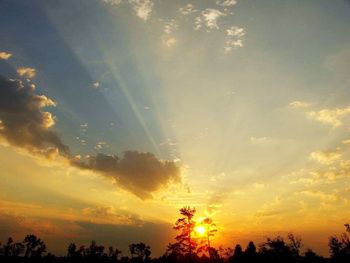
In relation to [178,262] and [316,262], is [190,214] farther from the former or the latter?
[316,262]

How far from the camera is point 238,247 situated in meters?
65.6

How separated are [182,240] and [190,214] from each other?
535cm

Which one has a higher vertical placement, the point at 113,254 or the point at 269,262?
the point at 113,254

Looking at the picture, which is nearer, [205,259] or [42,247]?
[205,259]

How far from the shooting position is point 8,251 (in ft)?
458

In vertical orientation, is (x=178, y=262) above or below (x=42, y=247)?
below

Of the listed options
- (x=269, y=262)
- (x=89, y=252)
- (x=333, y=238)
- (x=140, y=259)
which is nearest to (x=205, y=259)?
(x=269, y=262)

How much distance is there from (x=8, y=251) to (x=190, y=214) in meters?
116

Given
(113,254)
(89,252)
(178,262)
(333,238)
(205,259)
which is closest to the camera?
(178,262)

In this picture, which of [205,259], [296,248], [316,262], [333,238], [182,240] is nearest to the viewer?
[182,240]

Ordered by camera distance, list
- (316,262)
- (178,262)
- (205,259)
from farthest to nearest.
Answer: (205,259) → (316,262) → (178,262)

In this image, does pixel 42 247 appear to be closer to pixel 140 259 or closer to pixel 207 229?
pixel 140 259

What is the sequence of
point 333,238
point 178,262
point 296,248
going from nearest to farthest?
point 178,262, point 296,248, point 333,238

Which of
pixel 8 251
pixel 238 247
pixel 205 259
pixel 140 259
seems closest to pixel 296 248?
pixel 205 259
